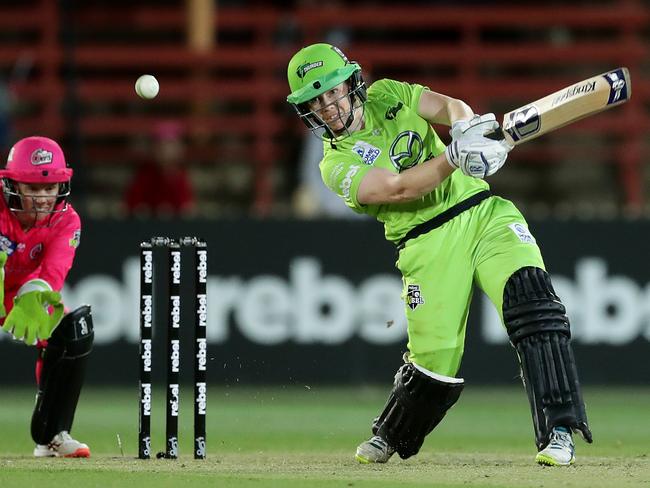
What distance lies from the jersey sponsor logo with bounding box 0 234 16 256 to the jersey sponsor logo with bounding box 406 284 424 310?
2.19 meters

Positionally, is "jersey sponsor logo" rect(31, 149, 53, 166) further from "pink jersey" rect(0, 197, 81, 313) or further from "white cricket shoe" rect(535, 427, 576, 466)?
"white cricket shoe" rect(535, 427, 576, 466)

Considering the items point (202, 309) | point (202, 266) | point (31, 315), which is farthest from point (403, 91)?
point (31, 315)

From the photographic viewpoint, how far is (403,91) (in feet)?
24.6

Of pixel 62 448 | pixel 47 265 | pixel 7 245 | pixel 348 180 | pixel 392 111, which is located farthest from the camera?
pixel 62 448

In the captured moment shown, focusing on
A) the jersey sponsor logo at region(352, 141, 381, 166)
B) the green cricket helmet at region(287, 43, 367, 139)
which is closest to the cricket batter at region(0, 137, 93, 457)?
the green cricket helmet at region(287, 43, 367, 139)

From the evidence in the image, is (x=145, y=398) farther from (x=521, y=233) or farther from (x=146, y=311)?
(x=521, y=233)

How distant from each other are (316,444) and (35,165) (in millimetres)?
2588

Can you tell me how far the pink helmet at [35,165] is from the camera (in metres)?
7.53

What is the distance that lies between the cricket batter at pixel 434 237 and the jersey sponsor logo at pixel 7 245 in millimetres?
1767

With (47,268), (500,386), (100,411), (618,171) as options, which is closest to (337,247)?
(500,386)

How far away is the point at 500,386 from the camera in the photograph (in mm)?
11977

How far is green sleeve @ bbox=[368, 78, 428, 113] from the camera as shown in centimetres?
746

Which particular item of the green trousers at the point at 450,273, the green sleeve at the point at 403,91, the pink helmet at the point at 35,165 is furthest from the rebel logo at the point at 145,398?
the green sleeve at the point at 403,91

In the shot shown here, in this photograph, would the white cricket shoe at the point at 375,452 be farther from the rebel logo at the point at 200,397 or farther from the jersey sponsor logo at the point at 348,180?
the jersey sponsor logo at the point at 348,180
